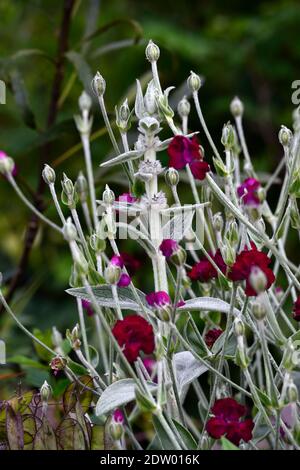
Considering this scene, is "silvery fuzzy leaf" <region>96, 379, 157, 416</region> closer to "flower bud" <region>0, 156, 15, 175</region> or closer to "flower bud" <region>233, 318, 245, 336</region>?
"flower bud" <region>233, 318, 245, 336</region>

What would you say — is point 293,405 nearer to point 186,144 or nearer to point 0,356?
point 186,144

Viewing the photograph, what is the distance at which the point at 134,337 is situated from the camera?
0.51 metres

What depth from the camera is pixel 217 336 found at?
0.66m

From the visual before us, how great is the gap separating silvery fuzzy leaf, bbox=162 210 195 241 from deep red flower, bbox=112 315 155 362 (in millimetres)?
120

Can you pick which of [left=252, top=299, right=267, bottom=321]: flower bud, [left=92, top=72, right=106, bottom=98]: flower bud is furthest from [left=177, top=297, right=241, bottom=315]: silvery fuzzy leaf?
[left=92, top=72, right=106, bottom=98]: flower bud

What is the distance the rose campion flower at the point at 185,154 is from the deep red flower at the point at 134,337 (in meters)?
0.14

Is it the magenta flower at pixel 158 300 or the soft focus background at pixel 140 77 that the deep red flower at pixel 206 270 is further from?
the soft focus background at pixel 140 77

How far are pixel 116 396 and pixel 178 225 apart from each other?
0.17 metres

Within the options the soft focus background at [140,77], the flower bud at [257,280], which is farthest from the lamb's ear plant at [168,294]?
the soft focus background at [140,77]

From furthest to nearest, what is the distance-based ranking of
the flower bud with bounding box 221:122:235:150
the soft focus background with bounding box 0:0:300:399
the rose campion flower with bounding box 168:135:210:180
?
the soft focus background with bounding box 0:0:300:399 → the flower bud with bounding box 221:122:235:150 → the rose campion flower with bounding box 168:135:210:180

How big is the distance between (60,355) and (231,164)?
0.25 metres

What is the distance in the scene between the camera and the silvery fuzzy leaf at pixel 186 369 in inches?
23.5

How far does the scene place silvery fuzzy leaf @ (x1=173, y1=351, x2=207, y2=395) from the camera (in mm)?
596
